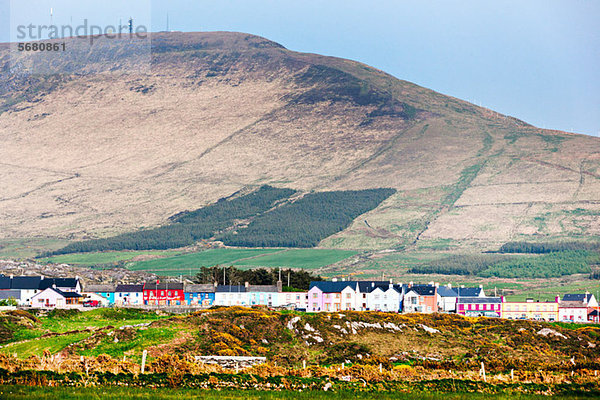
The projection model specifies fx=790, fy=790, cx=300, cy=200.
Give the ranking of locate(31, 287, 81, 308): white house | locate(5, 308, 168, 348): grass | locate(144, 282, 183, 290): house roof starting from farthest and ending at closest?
locate(144, 282, 183, 290): house roof
locate(31, 287, 81, 308): white house
locate(5, 308, 168, 348): grass

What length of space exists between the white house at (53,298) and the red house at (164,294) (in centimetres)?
1368

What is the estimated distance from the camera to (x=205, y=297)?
5108 inches

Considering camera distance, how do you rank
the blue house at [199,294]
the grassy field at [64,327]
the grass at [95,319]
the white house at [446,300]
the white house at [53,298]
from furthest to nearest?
1. the white house at [446,300]
2. the blue house at [199,294]
3. the white house at [53,298]
4. the grass at [95,319]
5. the grassy field at [64,327]

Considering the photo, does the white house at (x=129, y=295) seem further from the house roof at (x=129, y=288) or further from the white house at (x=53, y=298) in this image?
the white house at (x=53, y=298)

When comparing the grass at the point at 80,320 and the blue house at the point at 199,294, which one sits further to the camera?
the blue house at the point at 199,294

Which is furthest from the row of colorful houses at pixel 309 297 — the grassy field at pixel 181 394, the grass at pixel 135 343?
the grassy field at pixel 181 394

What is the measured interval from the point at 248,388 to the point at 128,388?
5.87 m

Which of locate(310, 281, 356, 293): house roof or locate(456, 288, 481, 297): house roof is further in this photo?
locate(456, 288, 481, 297): house roof

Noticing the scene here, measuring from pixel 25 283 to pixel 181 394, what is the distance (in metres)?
97.4

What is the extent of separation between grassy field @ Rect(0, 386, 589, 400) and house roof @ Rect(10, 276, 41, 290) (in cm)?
9490

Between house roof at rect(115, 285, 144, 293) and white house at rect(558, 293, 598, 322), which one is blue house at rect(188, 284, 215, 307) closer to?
house roof at rect(115, 285, 144, 293)

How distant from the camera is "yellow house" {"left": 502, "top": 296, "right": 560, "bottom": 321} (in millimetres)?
134875

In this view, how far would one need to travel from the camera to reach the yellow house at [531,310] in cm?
13488

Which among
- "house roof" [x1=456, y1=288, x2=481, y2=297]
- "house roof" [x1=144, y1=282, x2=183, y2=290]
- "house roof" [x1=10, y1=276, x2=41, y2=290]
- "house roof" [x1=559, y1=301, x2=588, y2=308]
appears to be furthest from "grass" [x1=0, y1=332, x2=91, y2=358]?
"house roof" [x1=559, y1=301, x2=588, y2=308]
